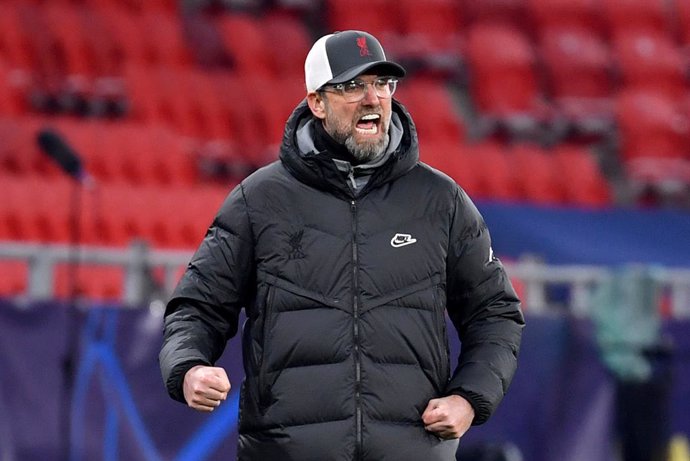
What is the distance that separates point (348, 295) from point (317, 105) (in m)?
0.49

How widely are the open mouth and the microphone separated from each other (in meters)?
3.43

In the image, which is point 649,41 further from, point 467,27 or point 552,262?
point 552,262

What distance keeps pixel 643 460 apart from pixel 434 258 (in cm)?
432

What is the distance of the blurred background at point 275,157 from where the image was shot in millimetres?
7160

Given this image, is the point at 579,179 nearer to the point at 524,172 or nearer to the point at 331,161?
the point at 524,172

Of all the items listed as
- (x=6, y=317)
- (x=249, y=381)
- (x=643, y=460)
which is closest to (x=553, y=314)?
(x=643, y=460)

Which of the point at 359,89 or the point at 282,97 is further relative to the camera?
the point at 282,97

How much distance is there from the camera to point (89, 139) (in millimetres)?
11039

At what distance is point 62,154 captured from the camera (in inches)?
274

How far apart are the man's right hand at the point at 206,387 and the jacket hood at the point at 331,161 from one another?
515 mm

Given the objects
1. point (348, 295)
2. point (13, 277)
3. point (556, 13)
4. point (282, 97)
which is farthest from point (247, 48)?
point (348, 295)

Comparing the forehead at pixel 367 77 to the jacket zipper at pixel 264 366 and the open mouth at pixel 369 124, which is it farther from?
the jacket zipper at pixel 264 366

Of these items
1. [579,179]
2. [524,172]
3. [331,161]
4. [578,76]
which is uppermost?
[331,161]

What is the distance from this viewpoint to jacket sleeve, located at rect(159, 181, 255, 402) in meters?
3.65
